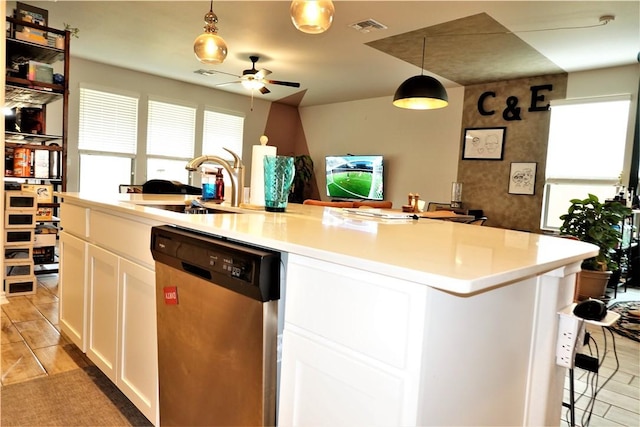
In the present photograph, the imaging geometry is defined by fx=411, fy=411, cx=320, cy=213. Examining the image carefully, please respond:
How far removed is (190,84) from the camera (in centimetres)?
703

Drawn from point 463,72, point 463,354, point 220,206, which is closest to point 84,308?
point 220,206

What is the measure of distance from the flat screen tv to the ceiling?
4.93ft

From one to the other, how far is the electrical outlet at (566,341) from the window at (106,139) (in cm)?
654

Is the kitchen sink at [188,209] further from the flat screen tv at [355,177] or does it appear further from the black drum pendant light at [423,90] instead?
the flat screen tv at [355,177]

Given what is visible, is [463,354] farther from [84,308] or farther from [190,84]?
[190,84]

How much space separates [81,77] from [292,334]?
21.0 feet

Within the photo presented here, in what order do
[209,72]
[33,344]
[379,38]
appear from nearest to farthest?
[33,344]
[379,38]
[209,72]

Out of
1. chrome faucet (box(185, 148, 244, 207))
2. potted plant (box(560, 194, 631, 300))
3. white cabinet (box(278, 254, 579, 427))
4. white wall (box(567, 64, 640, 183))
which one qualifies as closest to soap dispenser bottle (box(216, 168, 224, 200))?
chrome faucet (box(185, 148, 244, 207))

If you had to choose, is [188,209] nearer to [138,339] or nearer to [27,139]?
[138,339]

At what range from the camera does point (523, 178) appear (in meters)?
5.55

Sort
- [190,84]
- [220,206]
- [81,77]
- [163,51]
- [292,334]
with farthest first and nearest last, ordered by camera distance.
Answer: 1. [190,84]
2. [81,77]
3. [163,51]
4. [220,206]
5. [292,334]

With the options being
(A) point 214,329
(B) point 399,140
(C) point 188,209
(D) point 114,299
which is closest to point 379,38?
(B) point 399,140

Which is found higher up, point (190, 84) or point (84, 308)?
point (190, 84)

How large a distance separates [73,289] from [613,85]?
584 cm
